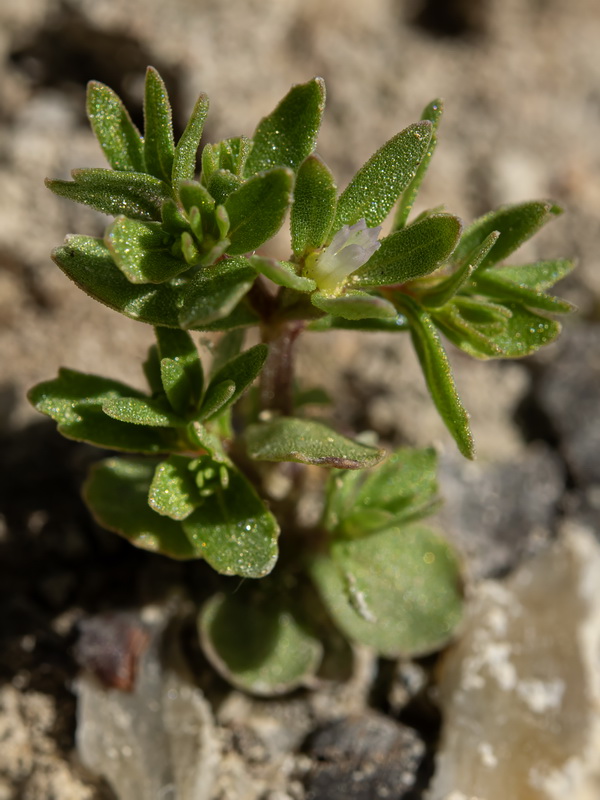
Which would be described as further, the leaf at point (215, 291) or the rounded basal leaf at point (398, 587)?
the rounded basal leaf at point (398, 587)

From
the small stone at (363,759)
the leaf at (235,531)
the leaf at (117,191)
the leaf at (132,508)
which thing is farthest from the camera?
the small stone at (363,759)

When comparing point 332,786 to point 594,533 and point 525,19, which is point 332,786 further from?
point 525,19

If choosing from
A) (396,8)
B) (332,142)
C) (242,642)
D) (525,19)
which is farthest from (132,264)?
(525,19)

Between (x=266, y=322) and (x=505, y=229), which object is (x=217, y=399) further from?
(x=505, y=229)

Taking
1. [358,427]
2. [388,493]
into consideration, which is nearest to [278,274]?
[388,493]

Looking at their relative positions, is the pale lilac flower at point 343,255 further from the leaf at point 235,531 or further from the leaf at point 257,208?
the leaf at point 235,531

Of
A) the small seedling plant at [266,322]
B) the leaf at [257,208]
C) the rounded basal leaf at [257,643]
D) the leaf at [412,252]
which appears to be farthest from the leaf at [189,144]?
the rounded basal leaf at [257,643]

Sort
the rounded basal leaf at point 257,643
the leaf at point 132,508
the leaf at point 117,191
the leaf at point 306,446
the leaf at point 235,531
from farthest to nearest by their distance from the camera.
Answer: the rounded basal leaf at point 257,643 → the leaf at point 132,508 → the leaf at point 235,531 → the leaf at point 306,446 → the leaf at point 117,191
